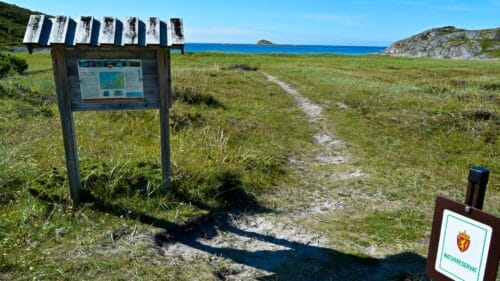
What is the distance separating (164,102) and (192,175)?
1382mm

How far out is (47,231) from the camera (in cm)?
449

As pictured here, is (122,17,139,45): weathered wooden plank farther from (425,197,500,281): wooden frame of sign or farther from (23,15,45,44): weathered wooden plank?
(425,197,500,281): wooden frame of sign

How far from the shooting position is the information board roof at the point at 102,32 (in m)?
4.47

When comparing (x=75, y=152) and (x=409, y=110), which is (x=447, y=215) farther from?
(x=409, y=110)

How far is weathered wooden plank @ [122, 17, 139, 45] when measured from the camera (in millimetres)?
4621

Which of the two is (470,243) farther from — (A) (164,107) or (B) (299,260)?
(A) (164,107)

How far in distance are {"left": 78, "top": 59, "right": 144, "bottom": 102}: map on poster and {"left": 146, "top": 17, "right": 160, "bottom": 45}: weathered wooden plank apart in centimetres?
45

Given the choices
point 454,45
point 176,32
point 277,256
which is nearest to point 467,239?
point 277,256

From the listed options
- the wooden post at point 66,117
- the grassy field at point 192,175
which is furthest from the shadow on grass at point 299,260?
the wooden post at point 66,117

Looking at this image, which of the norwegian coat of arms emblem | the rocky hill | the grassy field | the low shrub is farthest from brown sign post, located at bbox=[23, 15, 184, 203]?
the rocky hill

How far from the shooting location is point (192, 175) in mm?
6086

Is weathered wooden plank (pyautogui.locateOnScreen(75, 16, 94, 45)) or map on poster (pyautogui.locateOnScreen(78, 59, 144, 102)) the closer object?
weathered wooden plank (pyautogui.locateOnScreen(75, 16, 94, 45))

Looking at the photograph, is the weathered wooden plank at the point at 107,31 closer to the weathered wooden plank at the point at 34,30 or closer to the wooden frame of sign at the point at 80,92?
the wooden frame of sign at the point at 80,92

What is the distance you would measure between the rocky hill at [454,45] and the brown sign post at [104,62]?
87297 millimetres
